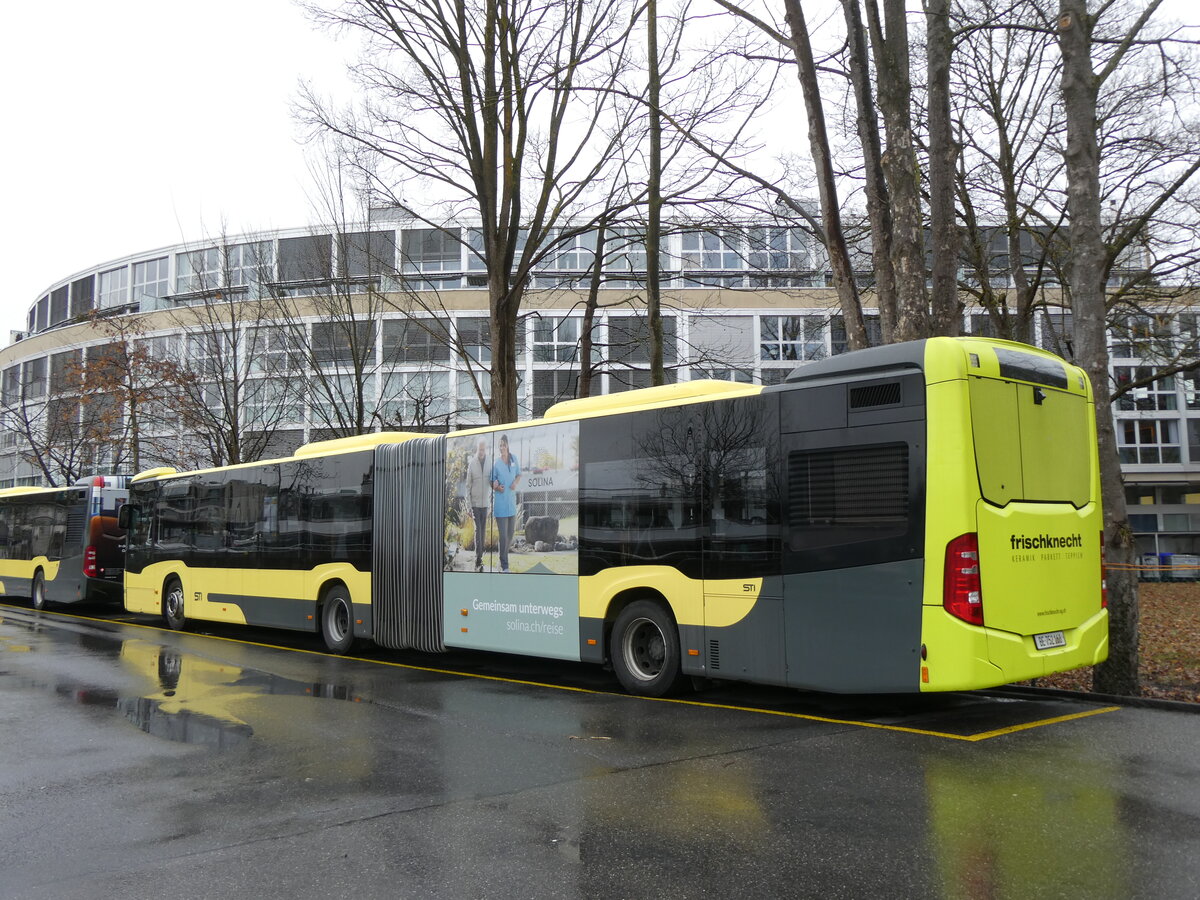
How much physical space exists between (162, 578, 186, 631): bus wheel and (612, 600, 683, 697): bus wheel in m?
11.5

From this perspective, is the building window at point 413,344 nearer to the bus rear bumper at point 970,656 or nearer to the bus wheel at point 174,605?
the bus wheel at point 174,605

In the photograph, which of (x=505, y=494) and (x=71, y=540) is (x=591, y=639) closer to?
(x=505, y=494)

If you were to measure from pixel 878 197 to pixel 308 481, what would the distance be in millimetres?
9354

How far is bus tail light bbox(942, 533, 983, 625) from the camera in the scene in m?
7.35

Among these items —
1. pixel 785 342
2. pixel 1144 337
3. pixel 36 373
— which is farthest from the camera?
pixel 36 373

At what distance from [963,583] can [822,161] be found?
6955 mm

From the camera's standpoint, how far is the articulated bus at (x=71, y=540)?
2216 centimetres

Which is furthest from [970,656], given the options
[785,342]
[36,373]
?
[36,373]

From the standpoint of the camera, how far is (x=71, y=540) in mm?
22641

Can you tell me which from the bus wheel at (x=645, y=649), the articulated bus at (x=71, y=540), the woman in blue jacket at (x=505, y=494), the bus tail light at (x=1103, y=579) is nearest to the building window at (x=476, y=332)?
the articulated bus at (x=71, y=540)

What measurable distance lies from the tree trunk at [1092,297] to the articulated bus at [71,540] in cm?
2051

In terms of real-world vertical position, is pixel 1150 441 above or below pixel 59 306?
below

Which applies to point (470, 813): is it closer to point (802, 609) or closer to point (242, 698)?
point (802, 609)

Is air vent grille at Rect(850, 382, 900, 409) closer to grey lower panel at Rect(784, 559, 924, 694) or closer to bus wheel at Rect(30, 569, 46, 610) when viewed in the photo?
grey lower panel at Rect(784, 559, 924, 694)
